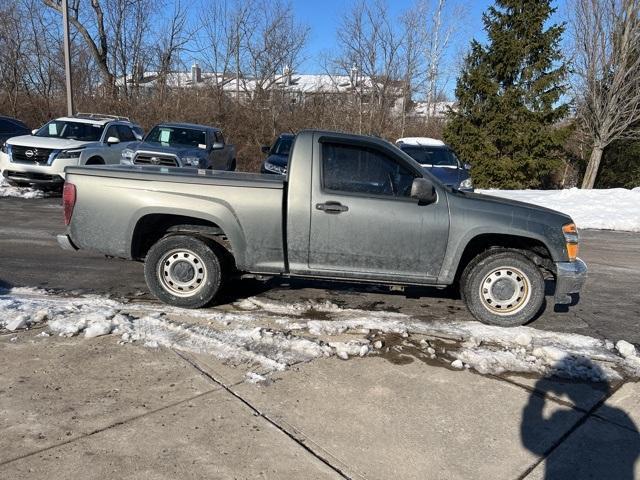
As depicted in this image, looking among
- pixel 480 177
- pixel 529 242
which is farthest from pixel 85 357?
pixel 480 177

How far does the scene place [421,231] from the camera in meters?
4.79

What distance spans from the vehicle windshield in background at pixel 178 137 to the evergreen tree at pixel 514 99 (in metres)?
13.7

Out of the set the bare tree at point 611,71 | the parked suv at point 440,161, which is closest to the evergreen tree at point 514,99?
the bare tree at point 611,71

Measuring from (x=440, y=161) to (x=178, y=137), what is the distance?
650 cm

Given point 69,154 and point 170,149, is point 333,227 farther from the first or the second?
point 69,154

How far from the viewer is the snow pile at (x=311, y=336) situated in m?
4.12

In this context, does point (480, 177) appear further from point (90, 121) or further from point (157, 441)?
point (157, 441)

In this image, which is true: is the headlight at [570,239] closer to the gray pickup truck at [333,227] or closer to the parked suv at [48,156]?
the gray pickup truck at [333,227]

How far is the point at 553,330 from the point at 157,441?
13.0ft

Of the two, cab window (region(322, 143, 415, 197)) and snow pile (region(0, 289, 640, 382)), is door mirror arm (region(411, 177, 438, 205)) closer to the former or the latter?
cab window (region(322, 143, 415, 197))

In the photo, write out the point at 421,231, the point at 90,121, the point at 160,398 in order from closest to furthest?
1. the point at 160,398
2. the point at 421,231
3. the point at 90,121

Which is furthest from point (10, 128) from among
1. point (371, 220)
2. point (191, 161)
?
point (371, 220)

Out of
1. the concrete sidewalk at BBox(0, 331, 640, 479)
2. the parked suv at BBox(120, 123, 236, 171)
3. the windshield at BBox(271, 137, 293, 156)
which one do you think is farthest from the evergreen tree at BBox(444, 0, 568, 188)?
the concrete sidewalk at BBox(0, 331, 640, 479)

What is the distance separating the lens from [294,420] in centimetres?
324
